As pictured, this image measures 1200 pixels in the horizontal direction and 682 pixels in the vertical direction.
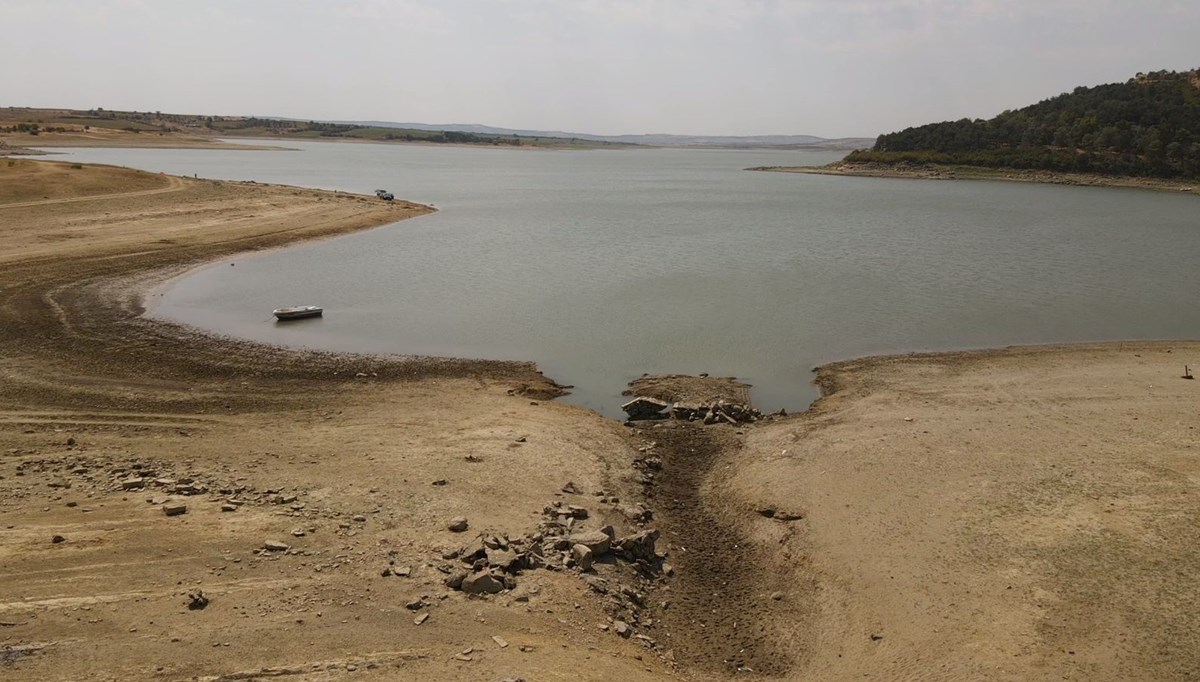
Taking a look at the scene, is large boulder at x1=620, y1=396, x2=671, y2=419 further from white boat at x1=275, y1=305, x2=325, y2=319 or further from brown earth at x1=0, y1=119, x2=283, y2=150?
brown earth at x1=0, y1=119, x2=283, y2=150

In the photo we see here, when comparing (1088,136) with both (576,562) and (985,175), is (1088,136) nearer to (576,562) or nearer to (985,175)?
(985,175)

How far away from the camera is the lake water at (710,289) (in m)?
22.6

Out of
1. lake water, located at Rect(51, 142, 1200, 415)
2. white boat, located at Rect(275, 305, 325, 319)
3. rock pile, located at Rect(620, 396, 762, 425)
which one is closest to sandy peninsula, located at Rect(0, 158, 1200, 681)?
rock pile, located at Rect(620, 396, 762, 425)

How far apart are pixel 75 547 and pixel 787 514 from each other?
385 inches

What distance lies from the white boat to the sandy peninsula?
4.50 metres

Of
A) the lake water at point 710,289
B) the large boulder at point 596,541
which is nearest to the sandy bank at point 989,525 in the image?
the large boulder at point 596,541

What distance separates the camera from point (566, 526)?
36.6ft

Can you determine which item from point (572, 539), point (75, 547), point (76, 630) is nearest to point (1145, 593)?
point (572, 539)

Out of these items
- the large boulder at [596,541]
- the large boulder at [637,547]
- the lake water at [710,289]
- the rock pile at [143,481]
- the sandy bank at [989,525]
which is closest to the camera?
the sandy bank at [989,525]

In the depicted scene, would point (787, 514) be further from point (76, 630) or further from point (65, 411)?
point (65, 411)

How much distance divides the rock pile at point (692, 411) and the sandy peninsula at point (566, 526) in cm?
57

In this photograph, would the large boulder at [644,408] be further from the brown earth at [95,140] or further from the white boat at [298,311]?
the brown earth at [95,140]

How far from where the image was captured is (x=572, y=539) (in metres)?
10.6

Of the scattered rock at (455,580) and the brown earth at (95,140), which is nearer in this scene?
the scattered rock at (455,580)
